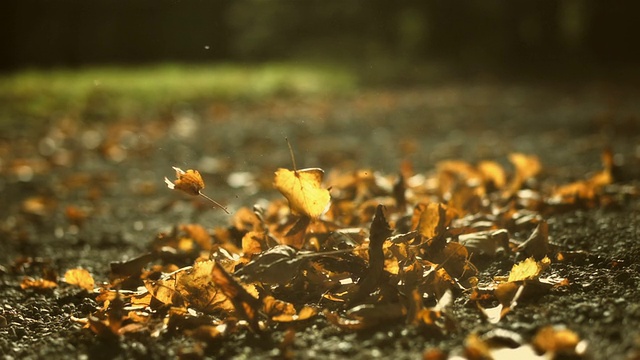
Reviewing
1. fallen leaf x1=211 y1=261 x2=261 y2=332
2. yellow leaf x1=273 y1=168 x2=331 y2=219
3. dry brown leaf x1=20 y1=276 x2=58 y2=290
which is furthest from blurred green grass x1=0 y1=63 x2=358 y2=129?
fallen leaf x1=211 y1=261 x2=261 y2=332

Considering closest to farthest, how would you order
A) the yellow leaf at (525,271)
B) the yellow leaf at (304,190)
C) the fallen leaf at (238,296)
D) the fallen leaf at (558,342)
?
the fallen leaf at (558,342) < the fallen leaf at (238,296) < the yellow leaf at (525,271) < the yellow leaf at (304,190)

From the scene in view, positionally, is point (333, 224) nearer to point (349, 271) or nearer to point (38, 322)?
point (349, 271)

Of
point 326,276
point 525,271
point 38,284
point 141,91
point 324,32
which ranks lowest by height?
point 324,32

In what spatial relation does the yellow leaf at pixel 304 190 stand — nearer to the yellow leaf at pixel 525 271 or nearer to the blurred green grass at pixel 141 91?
the yellow leaf at pixel 525 271

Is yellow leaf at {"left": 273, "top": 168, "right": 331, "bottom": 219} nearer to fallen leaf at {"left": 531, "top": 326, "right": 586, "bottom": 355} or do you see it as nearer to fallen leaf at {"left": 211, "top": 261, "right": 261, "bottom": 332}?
fallen leaf at {"left": 211, "top": 261, "right": 261, "bottom": 332}

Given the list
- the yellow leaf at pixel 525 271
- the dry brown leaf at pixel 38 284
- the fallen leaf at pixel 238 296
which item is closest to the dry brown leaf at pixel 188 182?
the fallen leaf at pixel 238 296

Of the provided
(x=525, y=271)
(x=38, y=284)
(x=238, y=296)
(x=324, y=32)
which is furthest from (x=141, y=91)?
(x=324, y=32)

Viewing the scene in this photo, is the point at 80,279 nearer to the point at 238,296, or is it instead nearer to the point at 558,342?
the point at 238,296
